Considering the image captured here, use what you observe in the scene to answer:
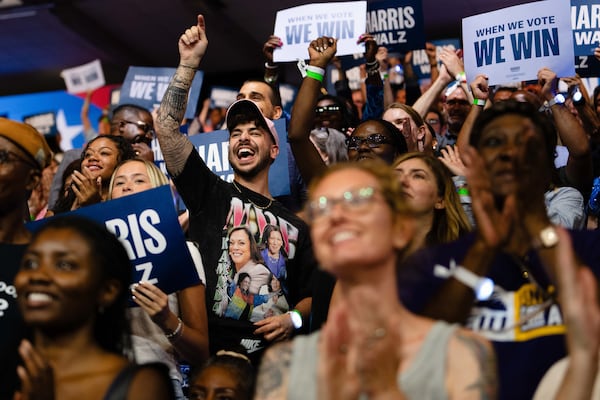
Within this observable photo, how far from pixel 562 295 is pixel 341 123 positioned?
12.0ft

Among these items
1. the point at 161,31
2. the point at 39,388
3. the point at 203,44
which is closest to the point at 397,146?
the point at 203,44

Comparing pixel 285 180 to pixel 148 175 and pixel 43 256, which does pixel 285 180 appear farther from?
pixel 43 256

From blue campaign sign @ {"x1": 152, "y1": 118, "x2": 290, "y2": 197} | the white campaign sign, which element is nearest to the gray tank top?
blue campaign sign @ {"x1": 152, "y1": 118, "x2": 290, "y2": 197}

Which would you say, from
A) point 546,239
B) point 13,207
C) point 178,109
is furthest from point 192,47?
point 546,239

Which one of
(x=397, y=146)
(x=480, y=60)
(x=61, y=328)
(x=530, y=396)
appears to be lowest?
(x=530, y=396)

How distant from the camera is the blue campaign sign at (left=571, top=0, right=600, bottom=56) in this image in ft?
19.5

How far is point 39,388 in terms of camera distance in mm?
2609

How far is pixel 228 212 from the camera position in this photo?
167 inches

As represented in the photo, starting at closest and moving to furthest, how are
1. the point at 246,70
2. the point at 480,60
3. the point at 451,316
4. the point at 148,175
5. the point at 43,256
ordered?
1. the point at 451,316
2. the point at 43,256
3. the point at 148,175
4. the point at 480,60
5. the point at 246,70

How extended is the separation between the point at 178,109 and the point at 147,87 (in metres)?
2.73

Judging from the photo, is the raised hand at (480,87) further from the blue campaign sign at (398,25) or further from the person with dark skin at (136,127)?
the person with dark skin at (136,127)

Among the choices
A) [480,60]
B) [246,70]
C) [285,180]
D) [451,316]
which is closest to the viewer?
[451,316]

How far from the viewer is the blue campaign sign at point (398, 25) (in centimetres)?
650

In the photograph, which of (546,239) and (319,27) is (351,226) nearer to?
(546,239)
